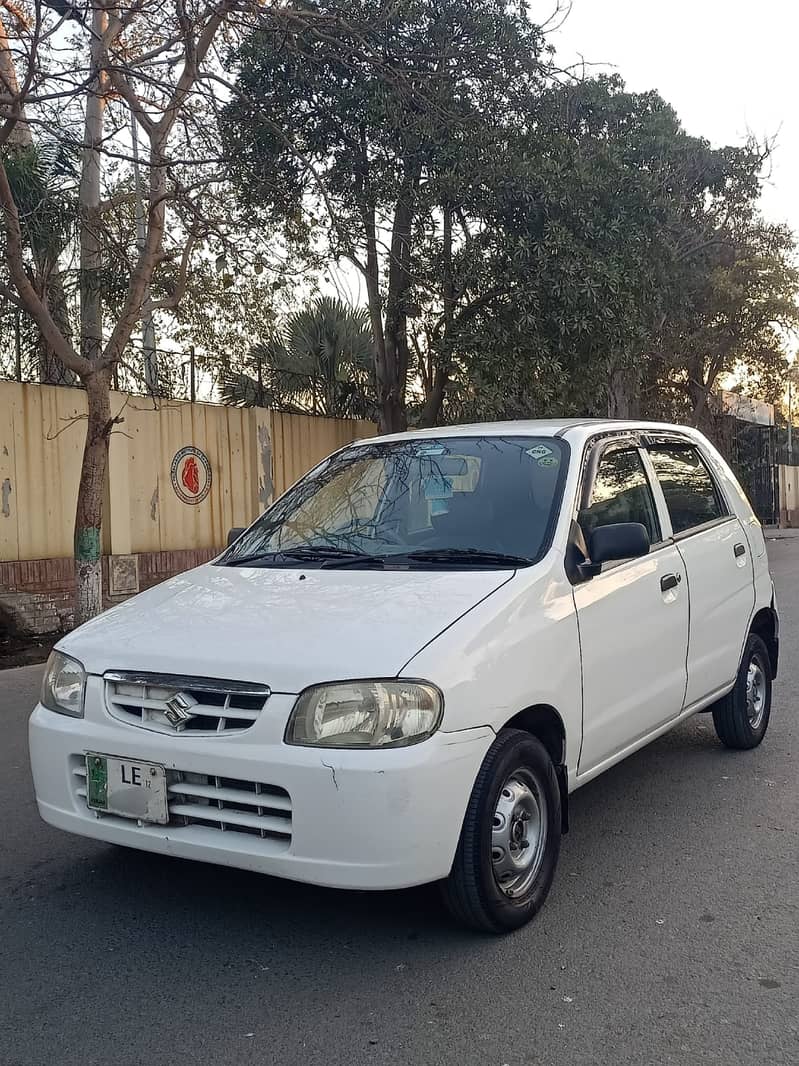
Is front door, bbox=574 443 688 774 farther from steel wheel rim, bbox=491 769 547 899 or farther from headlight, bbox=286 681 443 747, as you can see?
headlight, bbox=286 681 443 747

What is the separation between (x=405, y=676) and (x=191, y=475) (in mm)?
10730

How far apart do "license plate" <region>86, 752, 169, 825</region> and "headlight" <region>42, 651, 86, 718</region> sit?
22cm

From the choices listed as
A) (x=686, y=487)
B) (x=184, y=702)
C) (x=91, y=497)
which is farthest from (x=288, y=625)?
(x=91, y=497)

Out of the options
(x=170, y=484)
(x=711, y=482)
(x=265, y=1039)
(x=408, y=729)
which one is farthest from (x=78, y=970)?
(x=170, y=484)

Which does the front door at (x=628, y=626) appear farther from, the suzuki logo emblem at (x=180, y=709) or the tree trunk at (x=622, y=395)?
the tree trunk at (x=622, y=395)

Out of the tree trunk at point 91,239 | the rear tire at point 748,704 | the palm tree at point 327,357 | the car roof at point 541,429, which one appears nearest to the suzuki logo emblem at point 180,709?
the car roof at point 541,429

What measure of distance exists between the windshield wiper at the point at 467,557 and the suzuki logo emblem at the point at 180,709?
1.11 metres

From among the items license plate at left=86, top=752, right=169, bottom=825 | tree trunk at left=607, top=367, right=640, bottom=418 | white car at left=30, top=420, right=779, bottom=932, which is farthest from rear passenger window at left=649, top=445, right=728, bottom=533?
tree trunk at left=607, top=367, right=640, bottom=418

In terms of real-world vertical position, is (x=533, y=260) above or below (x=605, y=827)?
above

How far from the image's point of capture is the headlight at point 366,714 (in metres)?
3.13

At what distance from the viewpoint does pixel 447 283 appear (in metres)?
13.3

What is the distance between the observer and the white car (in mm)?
3131

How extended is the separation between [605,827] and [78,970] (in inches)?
90.6

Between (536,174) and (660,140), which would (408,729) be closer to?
(536,174)
